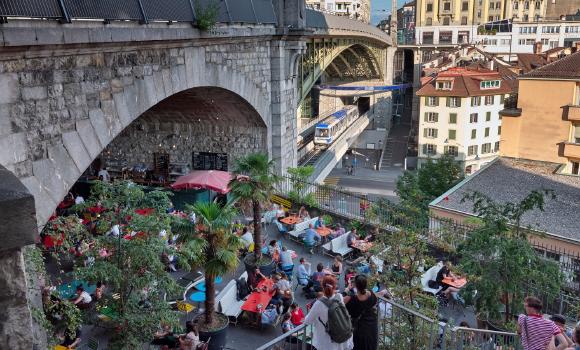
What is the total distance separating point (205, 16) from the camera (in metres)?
13.2

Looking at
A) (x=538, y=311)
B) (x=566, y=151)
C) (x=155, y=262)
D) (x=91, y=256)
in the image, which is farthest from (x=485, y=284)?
(x=566, y=151)

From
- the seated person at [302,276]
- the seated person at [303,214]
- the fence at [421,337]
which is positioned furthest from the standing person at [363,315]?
the seated person at [303,214]

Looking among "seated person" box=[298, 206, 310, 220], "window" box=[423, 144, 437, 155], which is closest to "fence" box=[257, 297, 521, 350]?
"seated person" box=[298, 206, 310, 220]

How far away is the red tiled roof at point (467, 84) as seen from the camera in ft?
152

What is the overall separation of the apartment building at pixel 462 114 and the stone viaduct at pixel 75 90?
31824 mm

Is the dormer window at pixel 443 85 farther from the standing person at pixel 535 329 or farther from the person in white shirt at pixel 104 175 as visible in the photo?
the standing person at pixel 535 329

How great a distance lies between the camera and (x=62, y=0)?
8461 millimetres

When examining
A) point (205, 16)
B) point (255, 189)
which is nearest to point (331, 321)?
point (255, 189)

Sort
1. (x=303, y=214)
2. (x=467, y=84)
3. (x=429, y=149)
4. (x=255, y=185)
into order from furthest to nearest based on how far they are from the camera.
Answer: (x=429, y=149) < (x=467, y=84) < (x=303, y=214) < (x=255, y=185)

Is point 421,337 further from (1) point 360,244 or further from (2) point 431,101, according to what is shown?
(2) point 431,101

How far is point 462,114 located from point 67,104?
42733 mm

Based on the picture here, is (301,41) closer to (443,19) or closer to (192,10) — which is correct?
(192,10)

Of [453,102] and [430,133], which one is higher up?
[453,102]

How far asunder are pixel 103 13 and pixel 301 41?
11.6 metres
